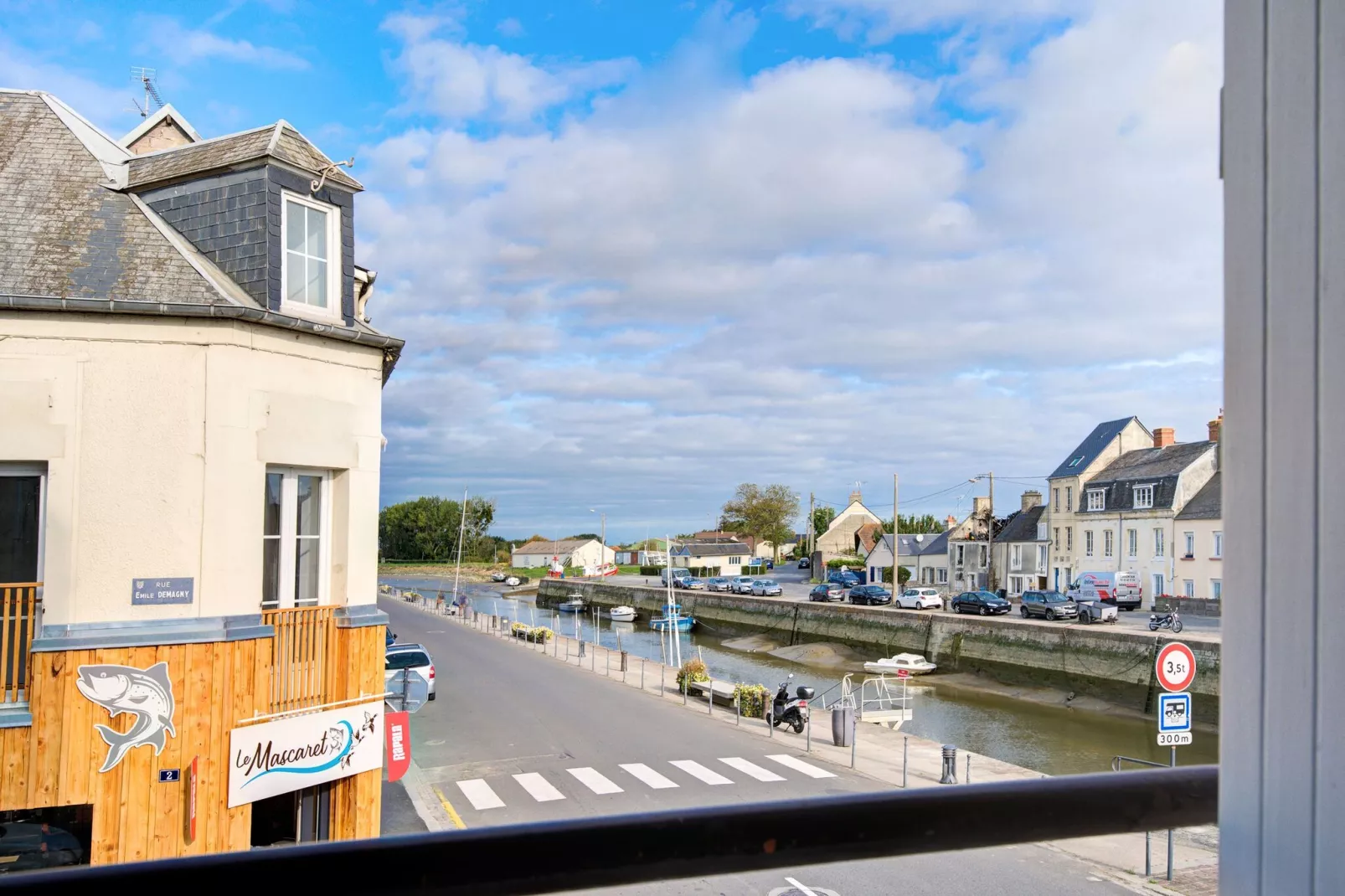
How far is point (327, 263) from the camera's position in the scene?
375 inches

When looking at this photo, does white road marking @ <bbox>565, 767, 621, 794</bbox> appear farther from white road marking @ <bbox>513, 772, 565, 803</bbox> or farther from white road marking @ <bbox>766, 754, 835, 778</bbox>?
white road marking @ <bbox>766, 754, 835, 778</bbox>

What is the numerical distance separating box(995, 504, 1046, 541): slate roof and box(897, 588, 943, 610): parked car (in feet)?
30.8

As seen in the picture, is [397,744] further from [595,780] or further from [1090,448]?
[1090,448]

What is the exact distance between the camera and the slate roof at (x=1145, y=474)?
43094mm

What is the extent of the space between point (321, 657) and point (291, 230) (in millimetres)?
3911

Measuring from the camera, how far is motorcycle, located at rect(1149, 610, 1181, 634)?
31734 mm

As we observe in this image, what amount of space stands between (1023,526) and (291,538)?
5056cm

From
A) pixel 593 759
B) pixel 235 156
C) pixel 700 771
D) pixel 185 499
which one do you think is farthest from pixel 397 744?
pixel 593 759

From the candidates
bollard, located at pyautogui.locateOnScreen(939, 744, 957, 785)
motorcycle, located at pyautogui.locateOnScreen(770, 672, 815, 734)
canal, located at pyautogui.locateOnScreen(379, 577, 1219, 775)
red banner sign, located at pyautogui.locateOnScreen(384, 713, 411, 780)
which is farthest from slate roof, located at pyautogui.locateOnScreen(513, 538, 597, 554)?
red banner sign, located at pyautogui.locateOnScreen(384, 713, 411, 780)

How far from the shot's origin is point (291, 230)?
9.30m

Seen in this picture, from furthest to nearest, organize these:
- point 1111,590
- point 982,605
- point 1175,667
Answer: point 1111,590 → point 982,605 → point 1175,667

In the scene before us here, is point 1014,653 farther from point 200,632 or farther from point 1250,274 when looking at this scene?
point 1250,274

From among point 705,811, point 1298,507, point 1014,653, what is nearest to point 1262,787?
point 1298,507

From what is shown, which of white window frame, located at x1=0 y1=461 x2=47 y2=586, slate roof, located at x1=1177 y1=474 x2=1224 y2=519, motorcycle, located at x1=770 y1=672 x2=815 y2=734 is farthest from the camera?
slate roof, located at x1=1177 y1=474 x2=1224 y2=519
